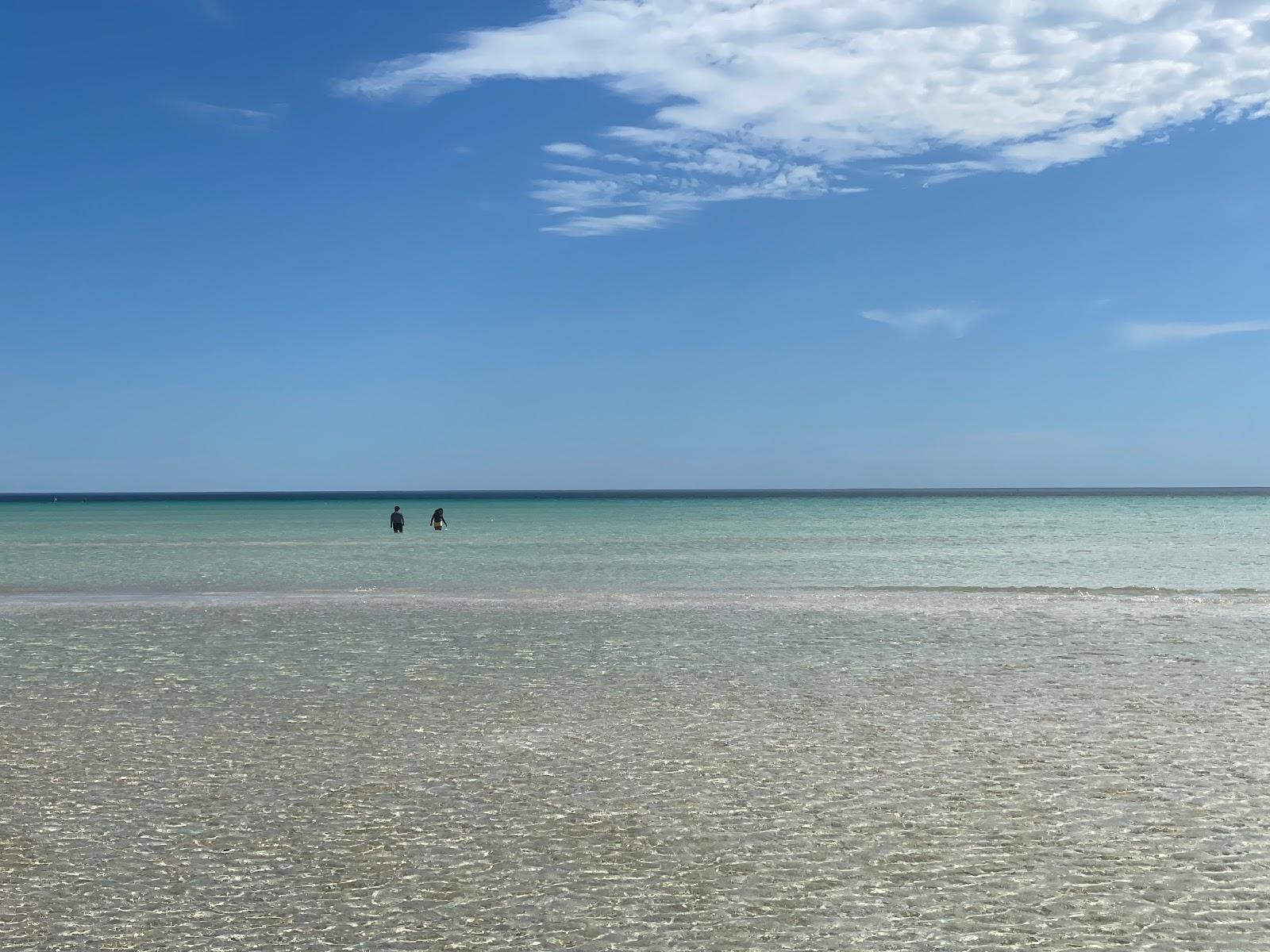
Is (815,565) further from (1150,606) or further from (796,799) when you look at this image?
(796,799)

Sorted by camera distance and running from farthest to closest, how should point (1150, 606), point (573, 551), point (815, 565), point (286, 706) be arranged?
point (573, 551) → point (815, 565) → point (1150, 606) → point (286, 706)

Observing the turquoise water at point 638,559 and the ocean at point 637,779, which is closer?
the ocean at point 637,779

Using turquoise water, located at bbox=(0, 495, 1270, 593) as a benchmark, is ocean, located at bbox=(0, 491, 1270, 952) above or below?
above

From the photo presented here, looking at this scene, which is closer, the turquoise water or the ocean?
the ocean

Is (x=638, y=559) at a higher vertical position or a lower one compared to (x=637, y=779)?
lower

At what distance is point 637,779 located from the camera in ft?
30.7

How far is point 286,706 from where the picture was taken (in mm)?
12578

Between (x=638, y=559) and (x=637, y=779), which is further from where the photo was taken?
(x=638, y=559)

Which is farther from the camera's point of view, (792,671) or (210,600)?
(210,600)

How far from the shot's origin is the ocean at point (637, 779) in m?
6.41

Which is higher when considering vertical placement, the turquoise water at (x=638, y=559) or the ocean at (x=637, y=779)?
the ocean at (x=637, y=779)

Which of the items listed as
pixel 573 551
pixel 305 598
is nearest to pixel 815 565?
pixel 573 551

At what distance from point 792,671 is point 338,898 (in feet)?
29.3

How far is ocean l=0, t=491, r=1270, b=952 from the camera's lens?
6.41m
